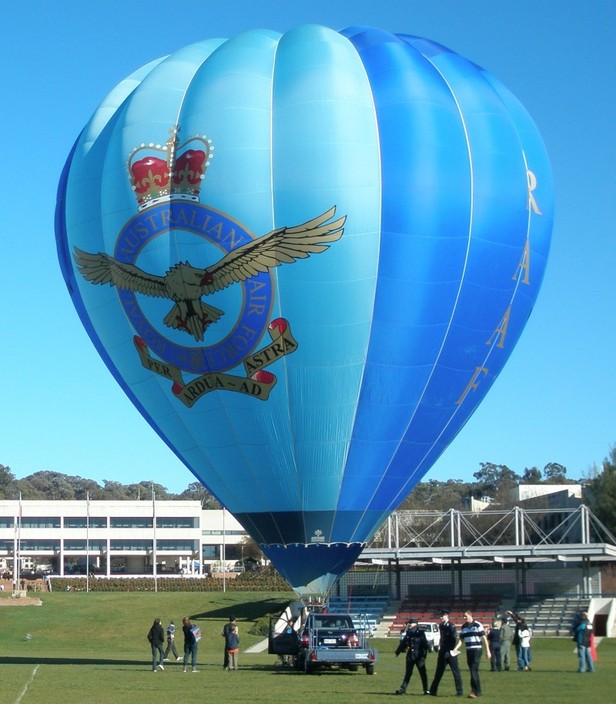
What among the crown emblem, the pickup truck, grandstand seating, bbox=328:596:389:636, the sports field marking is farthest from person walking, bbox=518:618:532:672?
grandstand seating, bbox=328:596:389:636

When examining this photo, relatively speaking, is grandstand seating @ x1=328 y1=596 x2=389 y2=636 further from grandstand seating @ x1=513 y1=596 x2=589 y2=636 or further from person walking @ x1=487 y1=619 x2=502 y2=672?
person walking @ x1=487 y1=619 x2=502 y2=672

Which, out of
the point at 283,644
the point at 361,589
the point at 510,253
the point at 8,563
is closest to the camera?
the point at 283,644

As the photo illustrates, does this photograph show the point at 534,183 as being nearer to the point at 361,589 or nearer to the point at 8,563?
the point at 361,589

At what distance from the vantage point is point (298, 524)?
3269cm

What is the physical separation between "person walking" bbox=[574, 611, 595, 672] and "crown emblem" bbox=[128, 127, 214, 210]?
14.0 m

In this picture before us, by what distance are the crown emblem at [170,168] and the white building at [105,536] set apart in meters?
92.7

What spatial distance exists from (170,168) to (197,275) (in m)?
2.90

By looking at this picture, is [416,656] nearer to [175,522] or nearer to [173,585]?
[173,585]

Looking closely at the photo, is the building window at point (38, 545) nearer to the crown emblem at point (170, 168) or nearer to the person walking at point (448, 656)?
the crown emblem at point (170, 168)

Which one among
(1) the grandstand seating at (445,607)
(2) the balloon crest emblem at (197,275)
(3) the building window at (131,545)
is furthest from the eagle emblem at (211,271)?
(3) the building window at (131,545)

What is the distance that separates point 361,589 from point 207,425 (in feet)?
121

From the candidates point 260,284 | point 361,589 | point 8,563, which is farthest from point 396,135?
point 8,563

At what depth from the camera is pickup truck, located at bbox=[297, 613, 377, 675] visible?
30.3 metres

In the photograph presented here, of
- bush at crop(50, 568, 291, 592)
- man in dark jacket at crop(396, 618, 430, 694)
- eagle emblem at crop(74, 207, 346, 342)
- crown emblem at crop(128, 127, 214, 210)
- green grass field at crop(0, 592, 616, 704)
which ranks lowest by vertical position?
green grass field at crop(0, 592, 616, 704)
